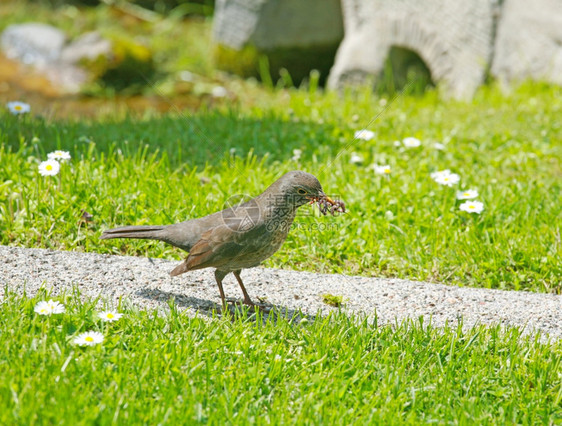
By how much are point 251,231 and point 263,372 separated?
0.90 m

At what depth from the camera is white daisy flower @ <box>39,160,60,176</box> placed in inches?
185

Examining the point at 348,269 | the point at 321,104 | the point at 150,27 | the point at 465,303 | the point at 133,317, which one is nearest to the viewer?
the point at 133,317

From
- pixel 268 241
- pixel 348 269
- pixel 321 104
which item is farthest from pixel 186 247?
pixel 321 104

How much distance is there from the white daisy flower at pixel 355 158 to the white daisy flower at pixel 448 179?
2.59ft

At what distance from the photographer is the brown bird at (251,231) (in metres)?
3.91

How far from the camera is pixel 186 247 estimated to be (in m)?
4.15

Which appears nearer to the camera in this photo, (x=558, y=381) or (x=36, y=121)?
(x=558, y=381)

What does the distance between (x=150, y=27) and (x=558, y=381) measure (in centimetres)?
947

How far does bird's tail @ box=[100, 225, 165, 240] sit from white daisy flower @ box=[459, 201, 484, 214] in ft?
7.46

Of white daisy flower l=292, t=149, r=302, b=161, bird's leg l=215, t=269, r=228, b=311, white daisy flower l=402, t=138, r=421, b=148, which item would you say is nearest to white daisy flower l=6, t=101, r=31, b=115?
white daisy flower l=292, t=149, r=302, b=161

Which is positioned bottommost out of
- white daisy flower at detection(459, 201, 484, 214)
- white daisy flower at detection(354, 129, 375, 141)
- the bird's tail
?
the bird's tail

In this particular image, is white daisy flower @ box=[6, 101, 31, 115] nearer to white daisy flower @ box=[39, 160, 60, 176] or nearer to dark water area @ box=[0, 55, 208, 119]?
white daisy flower @ box=[39, 160, 60, 176]

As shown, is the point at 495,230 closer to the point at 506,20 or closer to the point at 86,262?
the point at 86,262

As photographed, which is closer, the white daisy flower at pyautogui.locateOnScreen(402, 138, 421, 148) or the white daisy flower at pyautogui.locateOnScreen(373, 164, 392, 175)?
the white daisy flower at pyautogui.locateOnScreen(373, 164, 392, 175)
